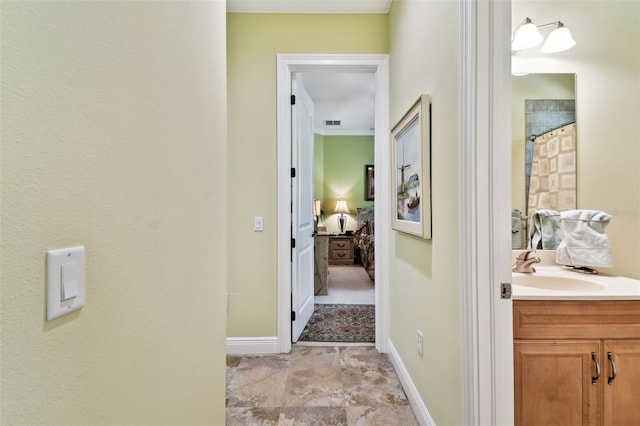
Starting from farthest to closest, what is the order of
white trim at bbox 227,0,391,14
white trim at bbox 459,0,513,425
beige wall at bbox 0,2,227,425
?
white trim at bbox 227,0,391,14 → white trim at bbox 459,0,513,425 → beige wall at bbox 0,2,227,425

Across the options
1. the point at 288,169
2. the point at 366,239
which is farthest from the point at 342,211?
the point at 288,169

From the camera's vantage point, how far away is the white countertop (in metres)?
1.29

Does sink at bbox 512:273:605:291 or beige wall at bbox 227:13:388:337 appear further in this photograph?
beige wall at bbox 227:13:388:337

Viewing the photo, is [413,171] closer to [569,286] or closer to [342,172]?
[569,286]

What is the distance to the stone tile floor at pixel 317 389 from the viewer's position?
1.74 metres

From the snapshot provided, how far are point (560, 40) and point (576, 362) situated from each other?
1.84 m

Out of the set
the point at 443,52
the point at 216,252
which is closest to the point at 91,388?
the point at 216,252

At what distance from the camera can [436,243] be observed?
150 centimetres

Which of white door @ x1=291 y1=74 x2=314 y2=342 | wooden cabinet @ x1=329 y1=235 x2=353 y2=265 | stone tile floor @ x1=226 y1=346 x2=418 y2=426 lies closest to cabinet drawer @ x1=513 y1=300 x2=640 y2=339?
stone tile floor @ x1=226 y1=346 x2=418 y2=426

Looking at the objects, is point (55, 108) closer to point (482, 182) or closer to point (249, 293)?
point (482, 182)

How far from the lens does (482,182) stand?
1125mm

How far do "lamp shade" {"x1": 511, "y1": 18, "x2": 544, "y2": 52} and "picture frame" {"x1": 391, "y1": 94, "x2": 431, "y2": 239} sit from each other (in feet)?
2.71

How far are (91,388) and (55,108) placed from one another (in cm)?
49

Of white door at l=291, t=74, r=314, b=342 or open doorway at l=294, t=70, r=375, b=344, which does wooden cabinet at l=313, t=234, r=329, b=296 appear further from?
white door at l=291, t=74, r=314, b=342
